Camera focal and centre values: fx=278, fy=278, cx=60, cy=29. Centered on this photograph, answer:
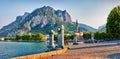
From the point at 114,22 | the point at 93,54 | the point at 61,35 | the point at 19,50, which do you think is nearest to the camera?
the point at 93,54

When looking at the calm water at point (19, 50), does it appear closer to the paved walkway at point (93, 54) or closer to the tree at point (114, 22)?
the paved walkway at point (93, 54)

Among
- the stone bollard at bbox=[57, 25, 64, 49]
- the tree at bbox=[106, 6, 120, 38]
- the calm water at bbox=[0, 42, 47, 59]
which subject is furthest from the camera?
the tree at bbox=[106, 6, 120, 38]

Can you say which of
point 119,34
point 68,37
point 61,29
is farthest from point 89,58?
point 68,37

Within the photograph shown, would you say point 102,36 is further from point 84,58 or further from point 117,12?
point 84,58

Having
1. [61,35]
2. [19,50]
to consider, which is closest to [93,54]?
[61,35]

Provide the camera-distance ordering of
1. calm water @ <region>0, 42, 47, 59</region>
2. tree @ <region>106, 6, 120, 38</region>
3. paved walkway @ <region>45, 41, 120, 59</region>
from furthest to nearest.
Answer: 1. tree @ <region>106, 6, 120, 38</region>
2. calm water @ <region>0, 42, 47, 59</region>
3. paved walkway @ <region>45, 41, 120, 59</region>

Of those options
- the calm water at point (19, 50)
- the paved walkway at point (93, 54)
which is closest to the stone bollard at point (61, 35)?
the paved walkway at point (93, 54)

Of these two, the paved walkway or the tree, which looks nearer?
the paved walkway

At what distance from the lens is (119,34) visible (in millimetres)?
92938

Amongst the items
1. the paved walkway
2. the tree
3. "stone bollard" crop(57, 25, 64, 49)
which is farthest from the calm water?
the tree

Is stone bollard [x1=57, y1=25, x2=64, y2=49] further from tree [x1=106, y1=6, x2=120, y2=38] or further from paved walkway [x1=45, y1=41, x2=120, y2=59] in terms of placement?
tree [x1=106, y1=6, x2=120, y2=38]

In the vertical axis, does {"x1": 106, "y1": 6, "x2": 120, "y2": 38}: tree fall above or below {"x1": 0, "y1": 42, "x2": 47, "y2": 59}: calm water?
above

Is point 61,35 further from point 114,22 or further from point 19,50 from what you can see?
point 114,22

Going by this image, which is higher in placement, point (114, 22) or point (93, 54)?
point (114, 22)
